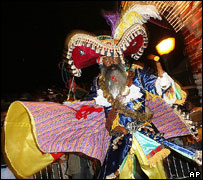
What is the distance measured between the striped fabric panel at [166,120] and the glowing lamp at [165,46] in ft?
1.97

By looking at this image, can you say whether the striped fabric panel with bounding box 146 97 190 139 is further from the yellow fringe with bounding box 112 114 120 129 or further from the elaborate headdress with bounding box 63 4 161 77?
the elaborate headdress with bounding box 63 4 161 77

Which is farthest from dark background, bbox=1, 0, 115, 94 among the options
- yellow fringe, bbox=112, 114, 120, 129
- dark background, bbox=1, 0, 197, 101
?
yellow fringe, bbox=112, 114, 120, 129

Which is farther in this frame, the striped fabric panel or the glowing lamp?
the glowing lamp

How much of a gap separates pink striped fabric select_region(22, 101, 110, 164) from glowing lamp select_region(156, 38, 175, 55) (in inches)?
39.3

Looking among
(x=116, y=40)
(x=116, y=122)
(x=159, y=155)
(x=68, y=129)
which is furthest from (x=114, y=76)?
(x=159, y=155)

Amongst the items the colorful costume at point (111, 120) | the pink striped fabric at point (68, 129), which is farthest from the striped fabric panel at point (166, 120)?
the pink striped fabric at point (68, 129)

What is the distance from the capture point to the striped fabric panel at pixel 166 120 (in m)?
2.04

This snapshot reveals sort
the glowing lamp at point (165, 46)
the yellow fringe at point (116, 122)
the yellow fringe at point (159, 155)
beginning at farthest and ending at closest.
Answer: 1. the glowing lamp at point (165, 46)
2. the yellow fringe at point (116, 122)
3. the yellow fringe at point (159, 155)

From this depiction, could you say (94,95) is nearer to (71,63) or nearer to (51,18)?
(71,63)

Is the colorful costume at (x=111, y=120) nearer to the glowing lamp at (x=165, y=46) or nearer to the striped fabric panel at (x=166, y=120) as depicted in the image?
the striped fabric panel at (x=166, y=120)

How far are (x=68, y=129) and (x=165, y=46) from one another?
149cm

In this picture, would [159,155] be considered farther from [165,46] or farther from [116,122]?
[165,46]

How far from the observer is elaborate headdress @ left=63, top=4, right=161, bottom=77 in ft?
6.10

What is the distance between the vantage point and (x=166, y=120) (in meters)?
2.10
